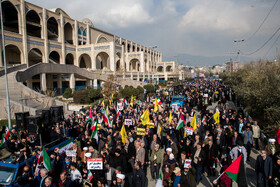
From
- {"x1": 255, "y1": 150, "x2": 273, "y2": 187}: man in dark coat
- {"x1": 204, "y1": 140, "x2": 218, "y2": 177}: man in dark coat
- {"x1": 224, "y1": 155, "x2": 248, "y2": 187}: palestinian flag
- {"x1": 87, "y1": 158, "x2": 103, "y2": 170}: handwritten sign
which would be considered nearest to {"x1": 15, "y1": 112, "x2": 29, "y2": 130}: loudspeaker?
{"x1": 87, "y1": 158, "x2": 103, "y2": 170}: handwritten sign

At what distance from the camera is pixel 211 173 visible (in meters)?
7.12

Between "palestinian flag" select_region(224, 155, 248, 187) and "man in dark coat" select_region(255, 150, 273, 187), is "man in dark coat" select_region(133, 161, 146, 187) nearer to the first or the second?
"palestinian flag" select_region(224, 155, 248, 187)

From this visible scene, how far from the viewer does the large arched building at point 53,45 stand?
31859 mm

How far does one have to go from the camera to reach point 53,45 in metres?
38.6

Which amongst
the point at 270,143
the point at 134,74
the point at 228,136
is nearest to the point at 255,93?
the point at 228,136

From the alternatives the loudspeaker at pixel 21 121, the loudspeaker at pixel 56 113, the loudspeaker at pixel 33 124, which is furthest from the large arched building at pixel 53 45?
the loudspeaker at pixel 33 124

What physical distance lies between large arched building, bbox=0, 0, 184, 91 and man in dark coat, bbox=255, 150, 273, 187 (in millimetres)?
27302

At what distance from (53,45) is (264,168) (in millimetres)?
40552

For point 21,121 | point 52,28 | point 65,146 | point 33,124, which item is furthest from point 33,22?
point 65,146

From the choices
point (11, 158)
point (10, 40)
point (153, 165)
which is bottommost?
point (153, 165)

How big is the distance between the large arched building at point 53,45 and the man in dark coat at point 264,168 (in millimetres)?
27302

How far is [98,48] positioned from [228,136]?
133ft

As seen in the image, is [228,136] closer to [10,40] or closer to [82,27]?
[10,40]

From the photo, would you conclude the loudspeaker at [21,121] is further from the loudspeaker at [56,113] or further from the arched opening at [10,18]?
the arched opening at [10,18]
